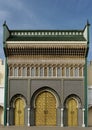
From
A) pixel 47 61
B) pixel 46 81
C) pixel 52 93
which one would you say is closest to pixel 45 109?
pixel 52 93

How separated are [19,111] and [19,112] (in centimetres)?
9

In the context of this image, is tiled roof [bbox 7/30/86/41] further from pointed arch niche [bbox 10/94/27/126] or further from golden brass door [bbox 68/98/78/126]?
golden brass door [bbox 68/98/78/126]

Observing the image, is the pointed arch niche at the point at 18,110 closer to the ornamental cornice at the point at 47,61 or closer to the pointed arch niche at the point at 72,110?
the ornamental cornice at the point at 47,61

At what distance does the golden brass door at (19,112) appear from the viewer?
95.2 feet

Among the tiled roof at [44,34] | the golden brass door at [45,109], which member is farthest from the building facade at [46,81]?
the tiled roof at [44,34]

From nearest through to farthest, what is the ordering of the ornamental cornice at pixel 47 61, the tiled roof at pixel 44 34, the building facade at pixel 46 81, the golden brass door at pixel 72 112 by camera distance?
1. the golden brass door at pixel 72 112
2. the building facade at pixel 46 81
3. the ornamental cornice at pixel 47 61
4. the tiled roof at pixel 44 34

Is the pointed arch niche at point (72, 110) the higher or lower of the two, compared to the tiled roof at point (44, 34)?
lower

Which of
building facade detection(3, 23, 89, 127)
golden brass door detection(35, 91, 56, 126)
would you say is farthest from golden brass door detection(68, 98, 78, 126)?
golden brass door detection(35, 91, 56, 126)

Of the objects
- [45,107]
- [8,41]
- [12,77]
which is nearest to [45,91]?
[45,107]

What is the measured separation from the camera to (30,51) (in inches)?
1164

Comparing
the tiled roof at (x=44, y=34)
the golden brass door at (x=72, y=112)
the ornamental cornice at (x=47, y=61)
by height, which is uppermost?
the tiled roof at (x=44, y=34)

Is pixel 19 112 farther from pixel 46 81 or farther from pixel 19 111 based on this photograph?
pixel 46 81

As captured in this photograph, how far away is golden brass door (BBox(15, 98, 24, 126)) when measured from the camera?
95.2ft

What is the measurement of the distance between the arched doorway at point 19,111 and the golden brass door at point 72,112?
416 cm
